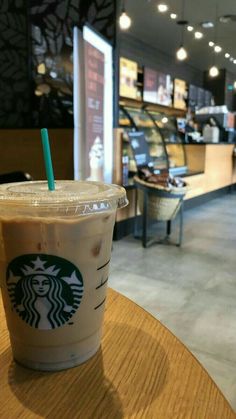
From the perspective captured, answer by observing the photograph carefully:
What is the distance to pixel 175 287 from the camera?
3105mm

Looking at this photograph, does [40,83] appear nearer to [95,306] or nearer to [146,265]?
[146,265]

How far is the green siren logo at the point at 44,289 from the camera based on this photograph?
1.68 feet

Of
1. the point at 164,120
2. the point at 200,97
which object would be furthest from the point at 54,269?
the point at 200,97

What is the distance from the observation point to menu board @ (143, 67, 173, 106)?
9180 mm

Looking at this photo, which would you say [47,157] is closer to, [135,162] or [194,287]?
[194,287]

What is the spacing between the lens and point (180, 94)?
36.0ft

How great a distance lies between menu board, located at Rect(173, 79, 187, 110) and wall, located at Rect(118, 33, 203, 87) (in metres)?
0.24

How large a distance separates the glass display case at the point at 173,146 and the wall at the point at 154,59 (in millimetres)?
2123

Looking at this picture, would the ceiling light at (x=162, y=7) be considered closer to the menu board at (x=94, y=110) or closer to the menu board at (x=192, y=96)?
the menu board at (x=94, y=110)

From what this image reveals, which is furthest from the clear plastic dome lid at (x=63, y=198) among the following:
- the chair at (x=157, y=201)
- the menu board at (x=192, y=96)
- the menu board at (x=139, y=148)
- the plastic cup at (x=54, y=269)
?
the menu board at (x=192, y=96)

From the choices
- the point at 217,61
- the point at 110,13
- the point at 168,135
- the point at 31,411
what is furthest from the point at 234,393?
the point at 217,61

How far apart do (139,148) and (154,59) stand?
5991mm

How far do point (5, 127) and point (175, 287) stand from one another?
2997mm

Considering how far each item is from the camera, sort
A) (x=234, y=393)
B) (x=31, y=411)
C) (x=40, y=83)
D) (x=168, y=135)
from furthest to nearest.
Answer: (x=168, y=135)
(x=40, y=83)
(x=234, y=393)
(x=31, y=411)
